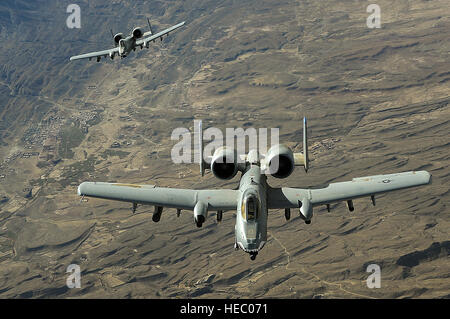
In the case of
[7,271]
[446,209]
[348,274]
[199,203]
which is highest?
[199,203]

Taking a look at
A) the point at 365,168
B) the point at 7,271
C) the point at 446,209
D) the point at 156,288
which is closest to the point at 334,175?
the point at 365,168

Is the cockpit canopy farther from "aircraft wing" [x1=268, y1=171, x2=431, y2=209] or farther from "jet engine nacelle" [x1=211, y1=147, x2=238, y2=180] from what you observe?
"jet engine nacelle" [x1=211, y1=147, x2=238, y2=180]

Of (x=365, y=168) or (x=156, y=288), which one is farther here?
(x=365, y=168)

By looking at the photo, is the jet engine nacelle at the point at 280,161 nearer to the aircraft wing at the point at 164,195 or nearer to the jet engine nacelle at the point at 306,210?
the jet engine nacelle at the point at 306,210

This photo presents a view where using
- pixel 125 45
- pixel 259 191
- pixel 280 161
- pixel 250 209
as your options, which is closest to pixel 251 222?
pixel 250 209

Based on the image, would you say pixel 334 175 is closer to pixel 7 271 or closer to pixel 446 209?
pixel 446 209

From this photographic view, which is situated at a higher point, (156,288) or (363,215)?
(363,215)

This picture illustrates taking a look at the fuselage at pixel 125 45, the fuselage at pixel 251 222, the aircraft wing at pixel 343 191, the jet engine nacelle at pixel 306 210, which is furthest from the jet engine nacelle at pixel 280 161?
the fuselage at pixel 125 45
